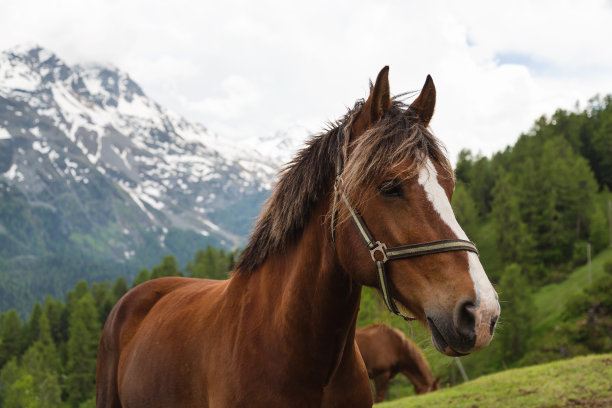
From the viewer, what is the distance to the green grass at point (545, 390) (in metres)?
9.24

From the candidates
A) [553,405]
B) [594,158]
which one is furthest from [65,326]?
[594,158]

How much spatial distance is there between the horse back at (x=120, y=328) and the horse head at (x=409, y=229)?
3614mm

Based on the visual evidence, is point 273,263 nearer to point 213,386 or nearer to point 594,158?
point 213,386

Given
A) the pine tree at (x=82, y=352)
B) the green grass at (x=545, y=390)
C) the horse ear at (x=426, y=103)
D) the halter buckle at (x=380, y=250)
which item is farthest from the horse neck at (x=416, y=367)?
the pine tree at (x=82, y=352)

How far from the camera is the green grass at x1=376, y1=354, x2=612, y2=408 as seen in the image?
30.3ft

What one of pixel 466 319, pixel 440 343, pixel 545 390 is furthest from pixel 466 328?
pixel 545 390

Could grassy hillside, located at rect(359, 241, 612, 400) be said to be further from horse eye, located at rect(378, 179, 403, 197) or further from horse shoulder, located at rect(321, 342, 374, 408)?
horse eye, located at rect(378, 179, 403, 197)

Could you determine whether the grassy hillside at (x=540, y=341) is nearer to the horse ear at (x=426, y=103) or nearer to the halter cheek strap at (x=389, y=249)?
the horse ear at (x=426, y=103)

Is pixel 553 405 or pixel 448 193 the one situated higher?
pixel 448 193

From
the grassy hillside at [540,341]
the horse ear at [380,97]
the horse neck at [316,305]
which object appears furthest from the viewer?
the grassy hillside at [540,341]

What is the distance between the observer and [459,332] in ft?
7.76

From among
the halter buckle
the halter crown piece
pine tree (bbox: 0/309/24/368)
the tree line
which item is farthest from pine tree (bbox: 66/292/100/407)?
the halter buckle

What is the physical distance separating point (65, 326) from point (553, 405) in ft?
280

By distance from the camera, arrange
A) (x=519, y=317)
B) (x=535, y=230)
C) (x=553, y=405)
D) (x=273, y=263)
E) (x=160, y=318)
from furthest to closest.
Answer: (x=535, y=230), (x=519, y=317), (x=553, y=405), (x=160, y=318), (x=273, y=263)
